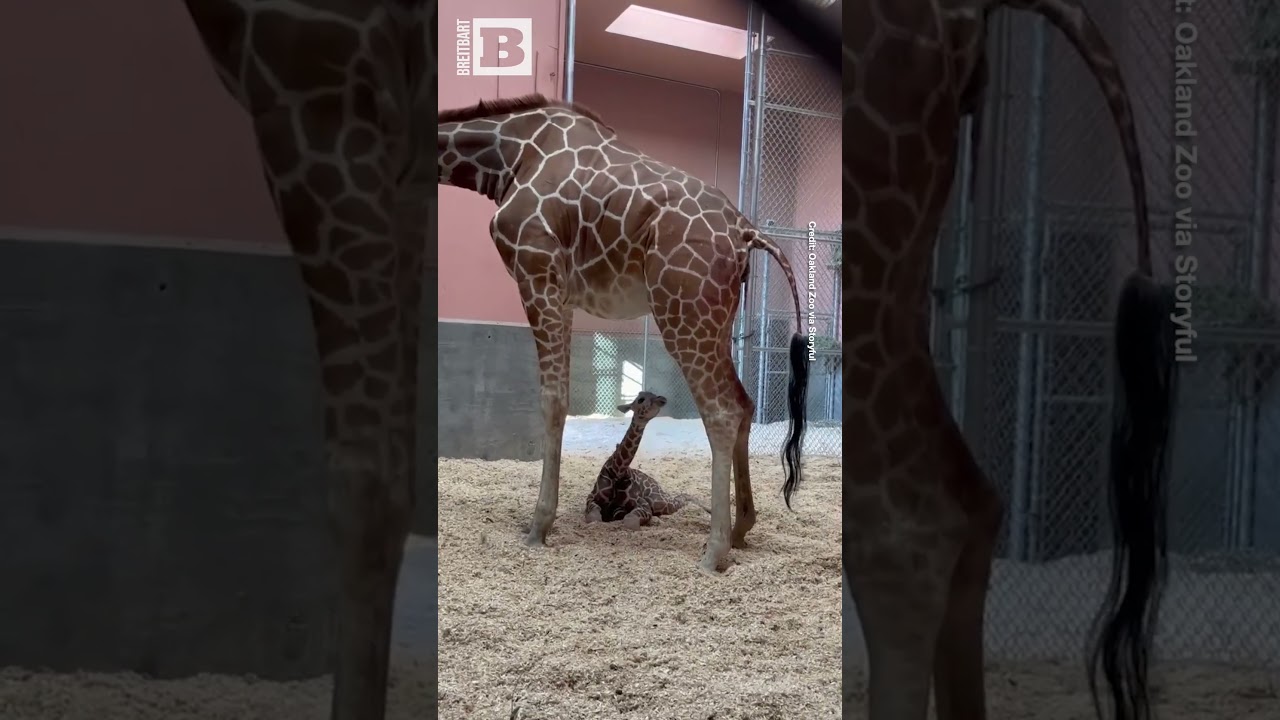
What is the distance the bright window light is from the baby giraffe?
3.78 m

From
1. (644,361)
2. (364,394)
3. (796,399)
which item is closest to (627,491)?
(796,399)

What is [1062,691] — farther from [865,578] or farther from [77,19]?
[77,19]

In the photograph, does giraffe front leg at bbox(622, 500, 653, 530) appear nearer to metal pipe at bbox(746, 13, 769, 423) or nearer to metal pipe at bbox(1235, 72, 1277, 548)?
metal pipe at bbox(746, 13, 769, 423)

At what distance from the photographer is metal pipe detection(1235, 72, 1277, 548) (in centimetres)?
102

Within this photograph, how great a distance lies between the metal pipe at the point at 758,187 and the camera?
155 inches

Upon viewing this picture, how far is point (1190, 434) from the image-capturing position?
3.36 ft

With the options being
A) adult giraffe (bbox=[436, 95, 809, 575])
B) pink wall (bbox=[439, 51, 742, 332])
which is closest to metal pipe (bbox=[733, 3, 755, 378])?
adult giraffe (bbox=[436, 95, 809, 575])

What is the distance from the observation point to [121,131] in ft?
3.16

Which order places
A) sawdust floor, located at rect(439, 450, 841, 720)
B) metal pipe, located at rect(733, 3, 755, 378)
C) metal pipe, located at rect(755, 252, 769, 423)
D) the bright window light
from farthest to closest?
the bright window light, metal pipe, located at rect(755, 252, 769, 423), metal pipe, located at rect(733, 3, 755, 378), sawdust floor, located at rect(439, 450, 841, 720)

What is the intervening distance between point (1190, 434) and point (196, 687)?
1.38 metres

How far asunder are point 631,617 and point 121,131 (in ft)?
5.37

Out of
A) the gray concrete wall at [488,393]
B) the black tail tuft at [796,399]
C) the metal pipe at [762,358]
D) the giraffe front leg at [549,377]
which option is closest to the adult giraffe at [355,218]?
the giraffe front leg at [549,377]

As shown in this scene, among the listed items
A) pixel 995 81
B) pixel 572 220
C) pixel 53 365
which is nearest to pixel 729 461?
pixel 572 220

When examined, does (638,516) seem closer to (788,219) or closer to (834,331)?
(834,331)
